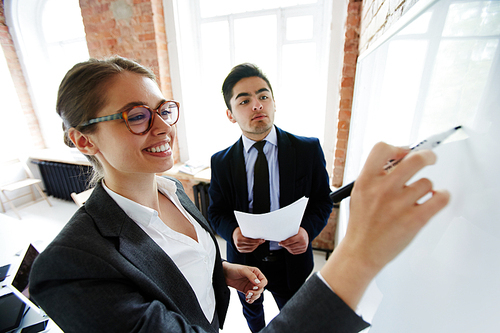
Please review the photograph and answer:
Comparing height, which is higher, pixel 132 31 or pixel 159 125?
pixel 132 31

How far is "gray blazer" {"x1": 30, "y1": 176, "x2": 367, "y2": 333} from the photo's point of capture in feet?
1.34

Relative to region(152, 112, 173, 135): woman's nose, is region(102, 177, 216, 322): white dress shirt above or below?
below

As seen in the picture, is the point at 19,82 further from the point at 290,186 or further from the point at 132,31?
the point at 290,186

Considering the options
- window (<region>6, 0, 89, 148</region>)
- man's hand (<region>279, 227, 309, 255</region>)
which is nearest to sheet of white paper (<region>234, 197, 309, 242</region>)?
man's hand (<region>279, 227, 309, 255</region>)

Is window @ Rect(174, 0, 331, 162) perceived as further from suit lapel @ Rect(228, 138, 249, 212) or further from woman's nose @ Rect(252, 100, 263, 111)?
suit lapel @ Rect(228, 138, 249, 212)

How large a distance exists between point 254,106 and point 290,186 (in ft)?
1.83

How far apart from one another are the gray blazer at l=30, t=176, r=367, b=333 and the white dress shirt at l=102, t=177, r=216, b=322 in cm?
5

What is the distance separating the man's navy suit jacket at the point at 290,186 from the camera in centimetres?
141

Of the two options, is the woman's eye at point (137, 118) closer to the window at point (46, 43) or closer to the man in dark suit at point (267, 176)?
the man in dark suit at point (267, 176)

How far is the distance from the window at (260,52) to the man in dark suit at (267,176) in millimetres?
Result: 1544

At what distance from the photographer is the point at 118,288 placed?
58 centimetres

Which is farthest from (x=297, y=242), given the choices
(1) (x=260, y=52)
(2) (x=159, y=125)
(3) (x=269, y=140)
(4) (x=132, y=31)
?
(4) (x=132, y=31)

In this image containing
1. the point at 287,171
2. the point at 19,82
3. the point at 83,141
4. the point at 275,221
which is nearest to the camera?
the point at 83,141

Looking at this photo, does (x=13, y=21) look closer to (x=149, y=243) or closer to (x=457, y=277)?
(x=149, y=243)
